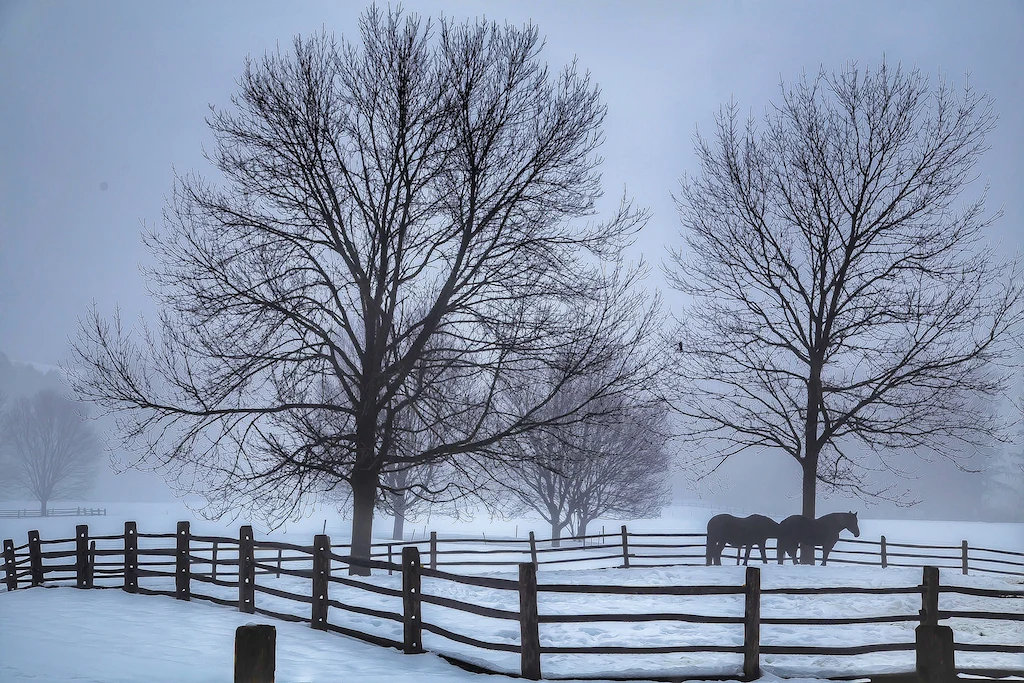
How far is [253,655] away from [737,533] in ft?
61.9

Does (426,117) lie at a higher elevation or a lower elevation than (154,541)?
higher

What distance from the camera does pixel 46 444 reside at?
52219 mm

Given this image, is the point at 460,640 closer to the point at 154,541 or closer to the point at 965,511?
the point at 154,541

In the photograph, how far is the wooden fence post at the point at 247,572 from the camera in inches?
461

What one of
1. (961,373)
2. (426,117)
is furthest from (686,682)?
(961,373)

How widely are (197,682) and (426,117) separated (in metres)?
12.2

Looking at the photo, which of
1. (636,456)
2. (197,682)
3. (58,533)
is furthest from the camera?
(58,533)

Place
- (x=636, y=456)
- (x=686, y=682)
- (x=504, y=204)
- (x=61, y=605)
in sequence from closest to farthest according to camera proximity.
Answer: (x=686, y=682)
(x=61, y=605)
(x=504, y=204)
(x=636, y=456)

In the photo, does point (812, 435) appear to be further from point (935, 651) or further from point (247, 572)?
point (247, 572)

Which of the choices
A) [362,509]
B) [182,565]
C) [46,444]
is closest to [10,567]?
[182,565]

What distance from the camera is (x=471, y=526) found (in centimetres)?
6781

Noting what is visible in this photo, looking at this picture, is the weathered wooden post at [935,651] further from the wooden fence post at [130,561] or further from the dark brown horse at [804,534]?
the dark brown horse at [804,534]

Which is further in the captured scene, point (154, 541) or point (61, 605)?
point (154, 541)

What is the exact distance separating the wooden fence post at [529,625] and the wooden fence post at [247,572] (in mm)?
5732
